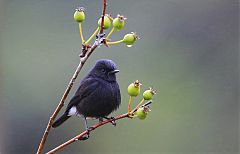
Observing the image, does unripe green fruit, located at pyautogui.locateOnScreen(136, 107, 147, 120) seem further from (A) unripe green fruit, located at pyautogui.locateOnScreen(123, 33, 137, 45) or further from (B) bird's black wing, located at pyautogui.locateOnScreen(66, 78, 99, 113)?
(B) bird's black wing, located at pyautogui.locateOnScreen(66, 78, 99, 113)

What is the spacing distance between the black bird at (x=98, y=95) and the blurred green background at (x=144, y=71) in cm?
567

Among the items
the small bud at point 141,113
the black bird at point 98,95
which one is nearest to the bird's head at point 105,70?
the black bird at point 98,95

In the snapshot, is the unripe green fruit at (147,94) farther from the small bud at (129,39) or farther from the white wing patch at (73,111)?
the white wing patch at (73,111)

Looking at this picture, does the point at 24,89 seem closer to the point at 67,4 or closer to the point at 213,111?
the point at 67,4

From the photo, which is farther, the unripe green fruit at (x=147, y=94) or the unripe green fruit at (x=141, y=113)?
the unripe green fruit at (x=147, y=94)

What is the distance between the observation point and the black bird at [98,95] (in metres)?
4.23

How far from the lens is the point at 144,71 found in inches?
525

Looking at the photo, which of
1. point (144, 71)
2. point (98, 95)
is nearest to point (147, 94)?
point (98, 95)

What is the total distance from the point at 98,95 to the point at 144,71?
29.6ft

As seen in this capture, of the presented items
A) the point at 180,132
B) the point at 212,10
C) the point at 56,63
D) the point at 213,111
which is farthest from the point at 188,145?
the point at 212,10

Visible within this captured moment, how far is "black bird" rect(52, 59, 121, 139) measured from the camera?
13.9 ft

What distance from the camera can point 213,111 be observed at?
1436 cm

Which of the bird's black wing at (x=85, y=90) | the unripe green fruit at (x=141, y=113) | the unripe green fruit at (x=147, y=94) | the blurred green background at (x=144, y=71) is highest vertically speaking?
the blurred green background at (x=144, y=71)

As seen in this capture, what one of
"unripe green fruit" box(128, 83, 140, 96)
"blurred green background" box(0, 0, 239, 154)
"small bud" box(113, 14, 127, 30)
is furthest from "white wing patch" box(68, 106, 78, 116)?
"blurred green background" box(0, 0, 239, 154)
